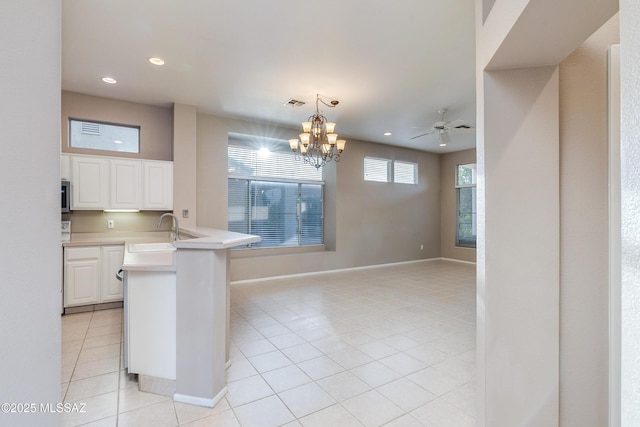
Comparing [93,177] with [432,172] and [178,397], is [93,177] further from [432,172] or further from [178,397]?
[432,172]

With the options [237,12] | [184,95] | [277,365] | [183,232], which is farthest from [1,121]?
[184,95]

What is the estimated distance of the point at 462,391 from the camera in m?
2.22

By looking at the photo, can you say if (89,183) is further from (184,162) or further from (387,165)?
(387,165)

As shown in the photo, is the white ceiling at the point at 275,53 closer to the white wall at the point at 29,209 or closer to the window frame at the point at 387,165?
the white wall at the point at 29,209

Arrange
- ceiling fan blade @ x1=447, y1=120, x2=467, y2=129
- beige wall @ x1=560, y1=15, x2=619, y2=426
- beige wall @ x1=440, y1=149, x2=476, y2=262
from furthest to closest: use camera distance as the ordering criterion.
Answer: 1. beige wall @ x1=440, y1=149, x2=476, y2=262
2. ceiling fan blade @ x1=447, y1=120, x2=467, y2=129
3. beige wall @ x1=560, y1=15, x2=619, y2=426

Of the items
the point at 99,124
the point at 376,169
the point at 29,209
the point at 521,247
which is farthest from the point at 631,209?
the point at 376,169

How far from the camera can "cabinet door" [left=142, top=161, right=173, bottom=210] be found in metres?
4.32

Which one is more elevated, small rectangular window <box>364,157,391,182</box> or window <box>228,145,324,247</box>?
small rectangular window <box>364,157,391,182</box>

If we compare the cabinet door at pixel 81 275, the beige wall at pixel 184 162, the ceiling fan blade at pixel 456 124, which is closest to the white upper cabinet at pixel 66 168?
the cabinet door at pixel 81 275

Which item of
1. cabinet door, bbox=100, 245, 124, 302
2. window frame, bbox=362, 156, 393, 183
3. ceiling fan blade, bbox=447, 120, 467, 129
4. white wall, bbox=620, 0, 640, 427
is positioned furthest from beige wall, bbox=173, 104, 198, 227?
white wall, bbox=620, 0, 640, 427

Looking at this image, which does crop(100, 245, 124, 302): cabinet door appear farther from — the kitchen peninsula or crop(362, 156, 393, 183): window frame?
crop(362, 156, 393, 183): window frame

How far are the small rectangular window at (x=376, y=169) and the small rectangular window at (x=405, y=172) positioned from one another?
0.25m

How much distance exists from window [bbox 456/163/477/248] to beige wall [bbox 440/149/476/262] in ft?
0.34

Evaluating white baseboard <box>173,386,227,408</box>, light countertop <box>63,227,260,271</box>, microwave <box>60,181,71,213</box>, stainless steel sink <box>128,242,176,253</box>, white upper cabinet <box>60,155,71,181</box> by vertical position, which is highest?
white upper cabinet <box>60,155,71,181</box>
